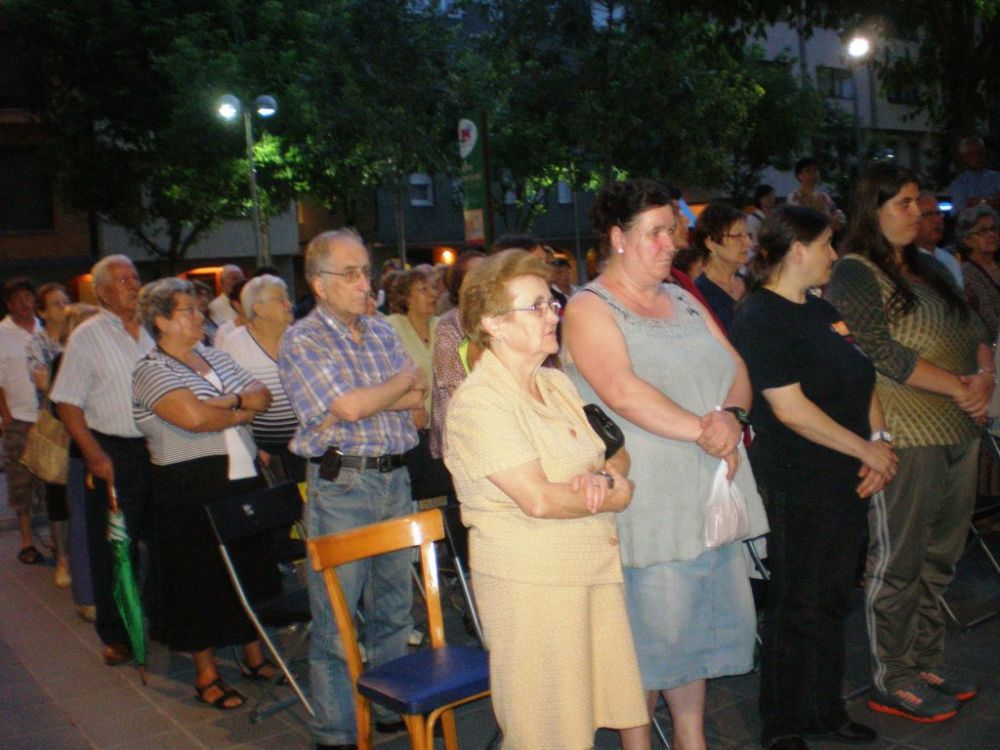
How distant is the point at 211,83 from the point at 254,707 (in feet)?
65.8

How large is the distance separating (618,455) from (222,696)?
110 inches

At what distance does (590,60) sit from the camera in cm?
2611

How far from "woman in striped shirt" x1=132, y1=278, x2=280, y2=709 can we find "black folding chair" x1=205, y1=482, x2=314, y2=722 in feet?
0.83

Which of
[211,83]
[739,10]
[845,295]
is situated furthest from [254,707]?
[211,83]

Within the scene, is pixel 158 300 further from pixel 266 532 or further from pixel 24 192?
pixel 24 192

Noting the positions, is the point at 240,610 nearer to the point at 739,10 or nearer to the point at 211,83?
the point at 739,10

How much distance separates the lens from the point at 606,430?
338cm

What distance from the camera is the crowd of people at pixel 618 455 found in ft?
10.6

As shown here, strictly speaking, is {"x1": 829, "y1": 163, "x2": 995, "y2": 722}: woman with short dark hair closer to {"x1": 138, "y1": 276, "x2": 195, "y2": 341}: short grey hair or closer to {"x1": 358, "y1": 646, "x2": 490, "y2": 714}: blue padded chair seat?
{"x1": 358, "y1": 646, "x2": 490, "y2": 714}: blue padded chair seat

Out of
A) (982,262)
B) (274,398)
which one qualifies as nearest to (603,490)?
(274,398)

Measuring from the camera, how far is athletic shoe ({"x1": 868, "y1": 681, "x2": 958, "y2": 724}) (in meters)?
4.41

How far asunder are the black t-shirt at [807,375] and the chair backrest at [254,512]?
2166 mm

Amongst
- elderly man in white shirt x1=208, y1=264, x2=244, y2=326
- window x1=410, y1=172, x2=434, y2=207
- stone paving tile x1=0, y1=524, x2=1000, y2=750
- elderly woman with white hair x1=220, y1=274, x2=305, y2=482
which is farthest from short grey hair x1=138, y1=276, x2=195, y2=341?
window x1=410, y1=172, x2=434, y2=207

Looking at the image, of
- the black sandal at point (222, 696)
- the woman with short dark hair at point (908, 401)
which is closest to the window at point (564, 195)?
the black sandal at point (222, 696)
